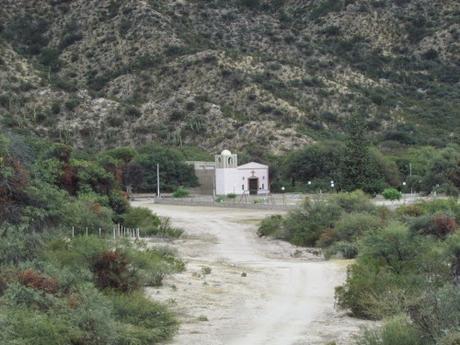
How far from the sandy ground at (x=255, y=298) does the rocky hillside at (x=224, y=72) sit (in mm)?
54301

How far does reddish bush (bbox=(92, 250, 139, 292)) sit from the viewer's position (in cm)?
2303

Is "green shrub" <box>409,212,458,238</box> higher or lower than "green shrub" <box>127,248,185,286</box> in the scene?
higher

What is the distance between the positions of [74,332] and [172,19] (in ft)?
313

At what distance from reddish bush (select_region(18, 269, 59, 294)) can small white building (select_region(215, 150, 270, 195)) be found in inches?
2541

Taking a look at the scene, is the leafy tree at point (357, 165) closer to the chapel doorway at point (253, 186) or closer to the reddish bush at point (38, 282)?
the chapel doorway at point (253, 186)

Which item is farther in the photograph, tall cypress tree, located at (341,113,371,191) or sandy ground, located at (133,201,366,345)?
tall cypress tree, located at (341,113,371,191)

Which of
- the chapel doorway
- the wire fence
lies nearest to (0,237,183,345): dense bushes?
the wire fence

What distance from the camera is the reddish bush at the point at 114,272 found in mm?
23031

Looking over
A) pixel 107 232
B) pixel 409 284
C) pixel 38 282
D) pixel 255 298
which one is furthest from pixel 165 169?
pixel 38 282

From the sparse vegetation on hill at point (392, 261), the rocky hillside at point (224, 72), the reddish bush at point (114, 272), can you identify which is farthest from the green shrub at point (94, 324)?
the rocky hillside at point (224, 72)

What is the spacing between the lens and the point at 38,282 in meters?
19.8

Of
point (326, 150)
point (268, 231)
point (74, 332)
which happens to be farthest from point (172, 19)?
point (74, 332)

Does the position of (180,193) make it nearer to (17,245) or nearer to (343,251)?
(343,251)

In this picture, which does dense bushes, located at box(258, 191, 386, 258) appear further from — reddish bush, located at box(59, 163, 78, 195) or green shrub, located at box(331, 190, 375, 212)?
reddish bush, located at box(59, 163, 78, 195)
